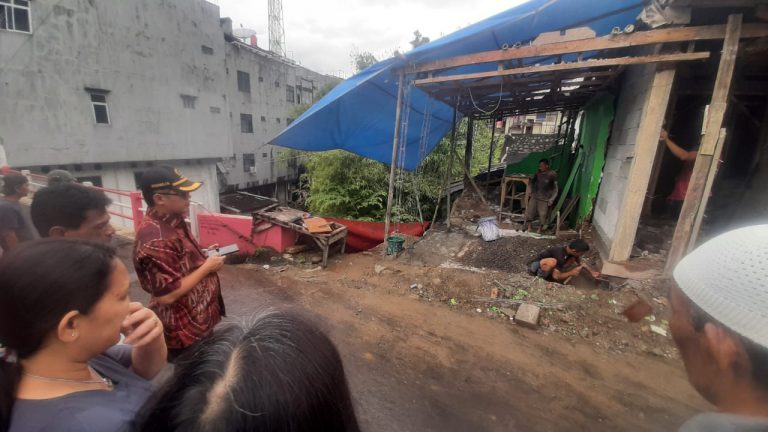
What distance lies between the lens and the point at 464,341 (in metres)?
3.56

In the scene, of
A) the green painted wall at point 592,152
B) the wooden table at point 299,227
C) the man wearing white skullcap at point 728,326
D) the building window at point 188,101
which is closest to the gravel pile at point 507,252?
the green painted wall at point 592,152

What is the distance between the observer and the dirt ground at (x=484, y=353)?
8.59ft

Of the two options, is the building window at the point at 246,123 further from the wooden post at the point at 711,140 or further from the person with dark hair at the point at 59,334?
the person with dark hair at the point at 59,334

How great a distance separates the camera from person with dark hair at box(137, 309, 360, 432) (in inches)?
27.6

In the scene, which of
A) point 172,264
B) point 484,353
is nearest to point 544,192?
point 484,353

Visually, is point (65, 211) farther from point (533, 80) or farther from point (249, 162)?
point (249, 162)

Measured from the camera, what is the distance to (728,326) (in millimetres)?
707

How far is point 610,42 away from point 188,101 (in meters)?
16.9

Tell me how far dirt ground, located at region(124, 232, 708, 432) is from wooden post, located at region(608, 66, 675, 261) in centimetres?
64

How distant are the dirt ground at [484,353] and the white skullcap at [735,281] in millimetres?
1950

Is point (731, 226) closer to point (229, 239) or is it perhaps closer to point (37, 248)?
point (37, 248)

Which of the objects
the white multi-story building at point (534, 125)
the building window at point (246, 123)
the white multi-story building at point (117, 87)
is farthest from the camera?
the white multi-story building at point (534, 125)

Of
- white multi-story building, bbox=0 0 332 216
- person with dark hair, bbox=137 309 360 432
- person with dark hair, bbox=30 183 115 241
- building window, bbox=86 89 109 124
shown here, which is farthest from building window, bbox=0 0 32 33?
person with dark hair, bbox=137 309 360 432

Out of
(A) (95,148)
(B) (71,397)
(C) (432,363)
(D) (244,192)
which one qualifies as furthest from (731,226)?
(D) (244,192)
